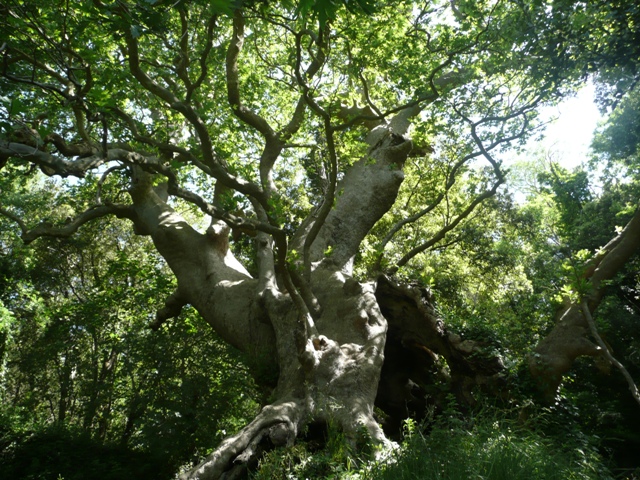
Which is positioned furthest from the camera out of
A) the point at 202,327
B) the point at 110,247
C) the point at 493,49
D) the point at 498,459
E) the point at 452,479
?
the point at 110,247

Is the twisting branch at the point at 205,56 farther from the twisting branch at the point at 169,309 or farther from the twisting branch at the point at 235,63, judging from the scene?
the twisting branch at the point at 169,309

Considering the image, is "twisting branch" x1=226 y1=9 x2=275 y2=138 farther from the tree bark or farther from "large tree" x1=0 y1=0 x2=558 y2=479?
the tree bark

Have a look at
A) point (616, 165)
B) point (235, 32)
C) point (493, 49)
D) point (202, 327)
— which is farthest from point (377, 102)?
point (616, 165)

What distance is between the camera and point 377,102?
35.3ft

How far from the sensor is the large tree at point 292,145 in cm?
568

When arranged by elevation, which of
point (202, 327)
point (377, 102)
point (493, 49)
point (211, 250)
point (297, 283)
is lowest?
point (297, 283)

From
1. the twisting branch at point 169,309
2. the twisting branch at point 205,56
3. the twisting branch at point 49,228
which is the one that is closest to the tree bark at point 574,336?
the twisting branch at point 169,309

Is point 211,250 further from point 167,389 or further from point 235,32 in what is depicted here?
point 235,32

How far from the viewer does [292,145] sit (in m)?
9.43

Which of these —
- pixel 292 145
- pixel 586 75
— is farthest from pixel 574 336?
pixel 292 145

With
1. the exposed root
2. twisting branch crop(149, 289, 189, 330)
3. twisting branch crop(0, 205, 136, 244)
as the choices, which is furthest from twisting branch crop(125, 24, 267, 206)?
the exposed root

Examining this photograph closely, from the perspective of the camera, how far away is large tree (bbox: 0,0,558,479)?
5.68 m

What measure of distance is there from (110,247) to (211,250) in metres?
8.47

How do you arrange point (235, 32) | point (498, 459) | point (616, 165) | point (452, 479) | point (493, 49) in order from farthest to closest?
point (616, 165) → point (493, 49) → point (235, 32) → point (498, 459) → point (452, 479)
